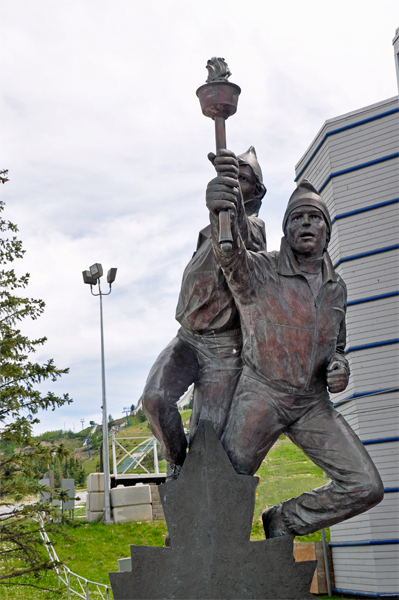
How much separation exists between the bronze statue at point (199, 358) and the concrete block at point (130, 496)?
55.9ft

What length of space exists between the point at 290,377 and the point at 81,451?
191 feet

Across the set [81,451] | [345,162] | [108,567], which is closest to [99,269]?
[108,567]

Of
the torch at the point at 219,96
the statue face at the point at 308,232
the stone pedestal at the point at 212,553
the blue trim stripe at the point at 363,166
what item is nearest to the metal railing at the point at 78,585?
the blue trim stripe at the point at 363,166

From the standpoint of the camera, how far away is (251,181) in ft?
14.0

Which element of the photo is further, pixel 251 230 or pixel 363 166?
pixel 363 166

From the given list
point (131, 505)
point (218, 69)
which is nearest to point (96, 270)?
point (131, 505)

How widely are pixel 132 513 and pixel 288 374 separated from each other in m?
Result: 17.5

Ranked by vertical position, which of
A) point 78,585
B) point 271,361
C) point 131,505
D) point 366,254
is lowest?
point 78,585

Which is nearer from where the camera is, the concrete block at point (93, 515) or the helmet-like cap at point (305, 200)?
the helmet-like cap at point (305, 200)

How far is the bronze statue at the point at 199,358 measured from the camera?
3737 mm

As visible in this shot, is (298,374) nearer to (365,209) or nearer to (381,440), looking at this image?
Answer: (381,440)

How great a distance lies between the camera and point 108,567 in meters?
15.4

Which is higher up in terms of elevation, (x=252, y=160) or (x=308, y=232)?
(x=252, y=160)

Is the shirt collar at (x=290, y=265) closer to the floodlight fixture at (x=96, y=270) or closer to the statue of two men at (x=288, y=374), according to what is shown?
the statue of two men at (x=288, y=374)
